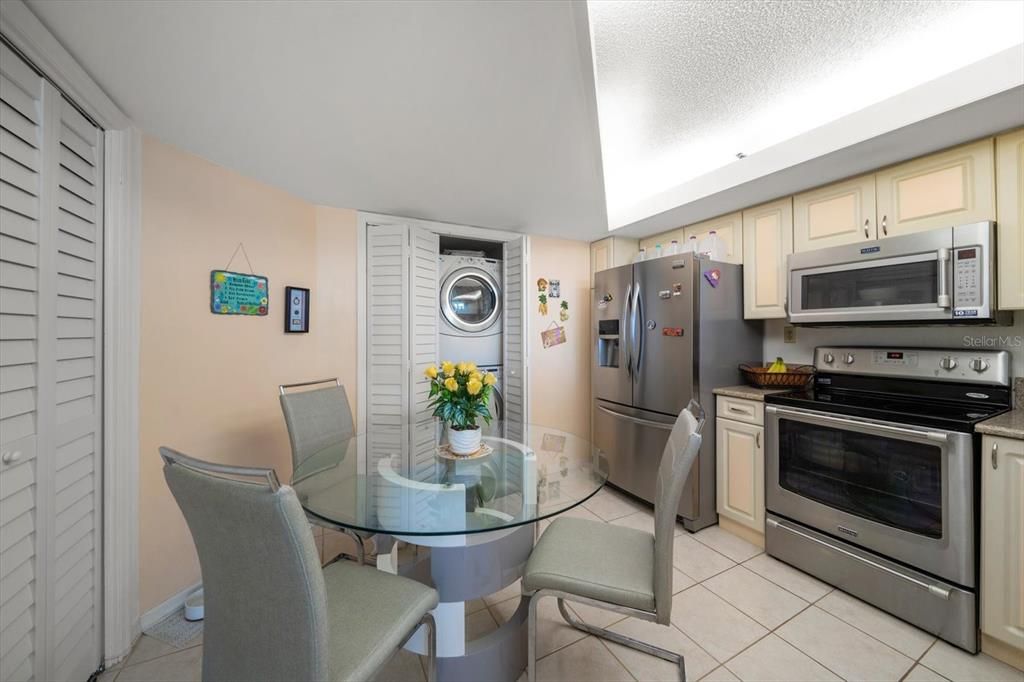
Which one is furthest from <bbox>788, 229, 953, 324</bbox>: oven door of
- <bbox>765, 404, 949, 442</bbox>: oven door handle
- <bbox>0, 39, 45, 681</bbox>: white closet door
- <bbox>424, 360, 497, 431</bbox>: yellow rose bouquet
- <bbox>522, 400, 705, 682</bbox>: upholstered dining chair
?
<bbox>0, 39, 45, 681</bbox>: white closet door

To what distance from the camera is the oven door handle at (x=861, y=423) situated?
1479mm

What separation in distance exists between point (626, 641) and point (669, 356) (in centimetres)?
159

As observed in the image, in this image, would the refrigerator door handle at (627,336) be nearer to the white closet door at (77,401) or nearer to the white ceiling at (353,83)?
the white ceiling at (353,83)

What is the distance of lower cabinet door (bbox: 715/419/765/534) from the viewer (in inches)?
82.9

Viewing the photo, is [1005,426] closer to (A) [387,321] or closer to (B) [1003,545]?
(B) [1003,545]

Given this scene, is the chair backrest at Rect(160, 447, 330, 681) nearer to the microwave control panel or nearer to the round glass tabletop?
the round glass tabletop

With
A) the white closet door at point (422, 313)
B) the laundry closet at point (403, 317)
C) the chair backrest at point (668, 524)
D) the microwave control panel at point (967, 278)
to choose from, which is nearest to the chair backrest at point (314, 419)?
the laundry closet at point (403, 317)

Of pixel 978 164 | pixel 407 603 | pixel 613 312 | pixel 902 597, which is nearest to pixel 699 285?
pixel 613 312

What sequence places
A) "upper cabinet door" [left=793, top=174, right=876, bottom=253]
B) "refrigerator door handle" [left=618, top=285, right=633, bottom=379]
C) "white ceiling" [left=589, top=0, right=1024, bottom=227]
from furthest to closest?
"refrigerator door handle" [left=618, top=285, right=633, bottom=379] < "upper cabinet door" [left=793, top=174, right=876, bottom=253] < "white ceiling" [left=589, top=0, right=1024, bottom=227]

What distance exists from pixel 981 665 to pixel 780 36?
2516mm

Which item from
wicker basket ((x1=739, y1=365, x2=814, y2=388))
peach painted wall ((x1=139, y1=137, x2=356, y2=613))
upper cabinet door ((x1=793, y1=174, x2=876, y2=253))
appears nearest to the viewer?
peach painted wall ((x1=139, y1=137, x2=356, y2=613))

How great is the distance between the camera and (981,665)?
1349 millimetres

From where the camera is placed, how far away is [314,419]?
72.6 inches

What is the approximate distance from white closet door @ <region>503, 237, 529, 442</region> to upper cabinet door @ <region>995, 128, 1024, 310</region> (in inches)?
95.4
